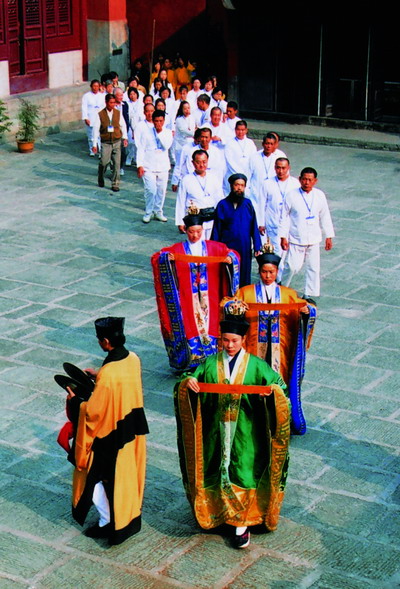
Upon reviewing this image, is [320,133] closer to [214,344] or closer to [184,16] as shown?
[184,16]

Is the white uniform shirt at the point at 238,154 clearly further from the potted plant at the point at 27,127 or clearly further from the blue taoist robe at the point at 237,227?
the potted plant at the point at 27,127

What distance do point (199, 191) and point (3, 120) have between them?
829cm

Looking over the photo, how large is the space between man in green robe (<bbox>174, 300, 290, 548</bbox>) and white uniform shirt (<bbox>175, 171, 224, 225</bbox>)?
5149 millimetres

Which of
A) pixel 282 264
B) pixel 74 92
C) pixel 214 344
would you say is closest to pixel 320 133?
pixel 74 92

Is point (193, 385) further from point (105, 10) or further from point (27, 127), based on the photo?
point (105, 10)

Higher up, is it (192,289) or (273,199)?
(273,199)

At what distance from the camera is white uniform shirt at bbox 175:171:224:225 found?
37.3 ft

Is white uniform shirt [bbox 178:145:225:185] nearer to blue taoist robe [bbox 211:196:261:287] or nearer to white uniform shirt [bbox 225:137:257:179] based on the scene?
white uniform shirt [bbox 225:137:257:179]

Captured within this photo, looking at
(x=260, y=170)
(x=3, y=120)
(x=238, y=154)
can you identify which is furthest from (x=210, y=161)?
(x=3, y=120)

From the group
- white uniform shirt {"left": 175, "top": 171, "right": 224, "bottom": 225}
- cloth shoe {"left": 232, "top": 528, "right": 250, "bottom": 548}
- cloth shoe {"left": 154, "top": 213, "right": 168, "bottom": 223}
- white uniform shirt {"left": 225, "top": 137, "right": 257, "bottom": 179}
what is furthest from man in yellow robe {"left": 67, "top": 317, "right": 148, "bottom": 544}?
cloth shoe {"left": 154, "top": 213, "right": 168, "bottom": 223}

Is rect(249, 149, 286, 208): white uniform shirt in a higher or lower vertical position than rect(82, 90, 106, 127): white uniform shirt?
lower

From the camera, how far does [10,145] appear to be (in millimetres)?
19422

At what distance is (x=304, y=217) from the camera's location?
34.7 feet

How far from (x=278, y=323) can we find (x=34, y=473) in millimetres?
2087
